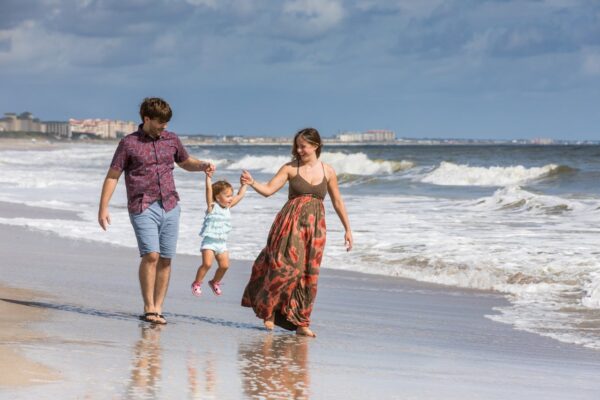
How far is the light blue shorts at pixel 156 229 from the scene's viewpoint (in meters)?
6.72

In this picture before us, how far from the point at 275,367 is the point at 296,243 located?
1469mm

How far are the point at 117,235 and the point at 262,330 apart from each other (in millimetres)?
7464

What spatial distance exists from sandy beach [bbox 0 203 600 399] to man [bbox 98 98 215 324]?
1.57 feet

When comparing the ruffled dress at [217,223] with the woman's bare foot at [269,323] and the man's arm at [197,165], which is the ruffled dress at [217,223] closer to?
the man's arm at [197,165]

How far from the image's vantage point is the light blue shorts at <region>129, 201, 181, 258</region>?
22.1 ft

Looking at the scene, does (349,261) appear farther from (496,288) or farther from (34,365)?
(34,365)

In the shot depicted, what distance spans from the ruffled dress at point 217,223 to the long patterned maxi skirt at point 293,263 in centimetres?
86

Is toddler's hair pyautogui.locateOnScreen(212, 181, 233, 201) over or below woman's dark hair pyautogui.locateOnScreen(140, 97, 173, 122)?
below

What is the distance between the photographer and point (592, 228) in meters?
14.9

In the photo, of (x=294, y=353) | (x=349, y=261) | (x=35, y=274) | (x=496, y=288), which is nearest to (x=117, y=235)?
(x=349, y=261)

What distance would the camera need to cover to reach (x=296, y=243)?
6676mm

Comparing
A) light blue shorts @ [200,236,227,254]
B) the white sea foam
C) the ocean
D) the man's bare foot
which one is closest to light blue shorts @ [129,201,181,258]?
light blue shorts @ [200,236,227,254]

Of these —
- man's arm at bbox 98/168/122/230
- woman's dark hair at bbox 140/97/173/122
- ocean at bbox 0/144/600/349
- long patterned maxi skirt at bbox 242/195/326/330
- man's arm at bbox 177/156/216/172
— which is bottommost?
ocean at bbox 0/144/600/349

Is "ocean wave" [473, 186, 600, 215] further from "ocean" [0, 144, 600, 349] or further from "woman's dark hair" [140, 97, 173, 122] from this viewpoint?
"woman's dark hair" [140, 97, 173, 122]
